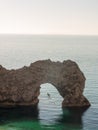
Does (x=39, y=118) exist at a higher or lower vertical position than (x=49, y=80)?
lower

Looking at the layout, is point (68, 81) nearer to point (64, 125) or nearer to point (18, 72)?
point (18, 72)

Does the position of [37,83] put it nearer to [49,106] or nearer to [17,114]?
[49,106]

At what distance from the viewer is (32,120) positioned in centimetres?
9100

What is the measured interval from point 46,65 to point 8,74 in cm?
942

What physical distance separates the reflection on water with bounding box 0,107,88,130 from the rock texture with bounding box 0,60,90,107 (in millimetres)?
2990

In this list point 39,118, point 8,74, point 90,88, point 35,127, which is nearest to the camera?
point 35,127

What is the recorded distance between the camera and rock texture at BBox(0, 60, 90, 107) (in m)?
100

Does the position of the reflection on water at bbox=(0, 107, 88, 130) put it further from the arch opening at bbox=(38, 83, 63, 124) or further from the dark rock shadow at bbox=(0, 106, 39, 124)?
the arch opening at bbox=(38, 83, 63, 124)

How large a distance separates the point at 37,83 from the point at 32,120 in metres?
13.6

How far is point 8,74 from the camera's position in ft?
337

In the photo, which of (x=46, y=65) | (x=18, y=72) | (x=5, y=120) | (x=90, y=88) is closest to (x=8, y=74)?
(x=18, y=72)

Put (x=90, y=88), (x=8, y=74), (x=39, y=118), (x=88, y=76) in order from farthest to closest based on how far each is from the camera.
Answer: (x=88, y=76)
(x=90, y=88)
(x=8, y=74)
(x=39, y=118)

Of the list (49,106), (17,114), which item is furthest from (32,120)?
(49,106)

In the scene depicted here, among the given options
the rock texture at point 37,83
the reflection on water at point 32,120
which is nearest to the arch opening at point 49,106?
the reflection on water at point 32,120
